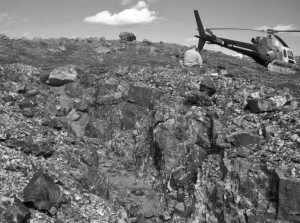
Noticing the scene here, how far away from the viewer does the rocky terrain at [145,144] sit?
1065 cm

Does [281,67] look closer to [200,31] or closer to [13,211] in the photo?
[200,31]

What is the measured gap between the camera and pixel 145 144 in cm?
1584

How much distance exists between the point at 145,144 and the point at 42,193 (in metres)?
7.03

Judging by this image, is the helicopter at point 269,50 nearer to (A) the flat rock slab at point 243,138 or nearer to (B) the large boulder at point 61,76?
(A) the flat rock slab at point 243,138

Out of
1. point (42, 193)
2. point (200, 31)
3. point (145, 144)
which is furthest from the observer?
point (200, 31)

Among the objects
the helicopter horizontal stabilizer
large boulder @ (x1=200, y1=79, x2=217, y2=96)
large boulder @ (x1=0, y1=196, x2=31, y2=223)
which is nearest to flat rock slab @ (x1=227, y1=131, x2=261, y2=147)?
large boulder @ (x1=200, y1=79, x2=217, y2=96)

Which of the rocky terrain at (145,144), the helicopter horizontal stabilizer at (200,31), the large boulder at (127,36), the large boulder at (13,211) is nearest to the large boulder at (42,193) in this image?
the rocky terrain at (145,144)

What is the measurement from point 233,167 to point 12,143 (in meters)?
9.86

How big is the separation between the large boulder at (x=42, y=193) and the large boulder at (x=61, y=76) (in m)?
9.91

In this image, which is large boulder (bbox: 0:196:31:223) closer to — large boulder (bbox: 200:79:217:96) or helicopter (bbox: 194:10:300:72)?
large boulder (bbox: 200:79:217:96)

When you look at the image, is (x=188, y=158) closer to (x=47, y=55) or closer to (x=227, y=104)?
(x=227, y=104)

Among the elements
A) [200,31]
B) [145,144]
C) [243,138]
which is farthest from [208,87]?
[200,31]

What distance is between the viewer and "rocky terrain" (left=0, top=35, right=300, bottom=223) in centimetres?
1065

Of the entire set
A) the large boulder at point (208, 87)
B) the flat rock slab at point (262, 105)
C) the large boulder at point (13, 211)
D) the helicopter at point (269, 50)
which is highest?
the helicopter at point (269, 50)
